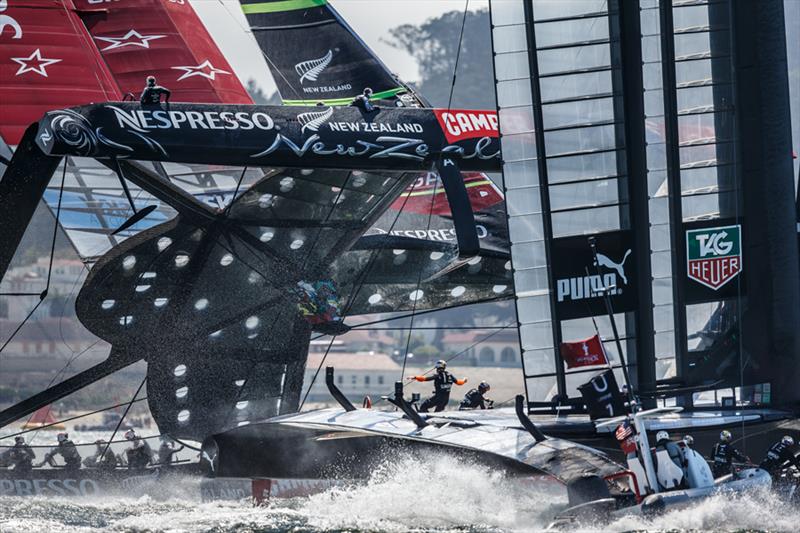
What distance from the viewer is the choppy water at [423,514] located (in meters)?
12.7

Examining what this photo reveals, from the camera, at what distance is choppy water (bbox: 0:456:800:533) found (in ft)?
41.8

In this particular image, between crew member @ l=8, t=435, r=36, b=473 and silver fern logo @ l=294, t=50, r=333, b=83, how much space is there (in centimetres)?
750

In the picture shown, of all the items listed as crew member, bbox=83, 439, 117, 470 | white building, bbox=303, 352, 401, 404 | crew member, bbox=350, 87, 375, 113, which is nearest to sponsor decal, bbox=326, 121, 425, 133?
crew member, bbox=350, 87, 375, 113

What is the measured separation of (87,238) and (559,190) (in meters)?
9.17

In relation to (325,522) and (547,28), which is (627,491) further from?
(547,28)

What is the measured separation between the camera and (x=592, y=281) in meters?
16.2

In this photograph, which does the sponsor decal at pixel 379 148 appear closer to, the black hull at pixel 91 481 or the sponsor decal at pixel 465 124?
the sponsor decal at pixel 465 124

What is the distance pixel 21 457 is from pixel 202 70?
7.24 m

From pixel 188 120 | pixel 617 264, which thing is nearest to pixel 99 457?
pixel 188 120

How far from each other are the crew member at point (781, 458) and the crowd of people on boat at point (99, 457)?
959 cm

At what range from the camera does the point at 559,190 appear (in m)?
16.1

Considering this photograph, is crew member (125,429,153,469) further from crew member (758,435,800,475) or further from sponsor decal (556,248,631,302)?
crew member (758,435,800,475)

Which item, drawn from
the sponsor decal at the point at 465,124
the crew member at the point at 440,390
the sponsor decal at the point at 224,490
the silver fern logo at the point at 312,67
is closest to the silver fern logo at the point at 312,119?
the sponsor decal at the point at 465,124

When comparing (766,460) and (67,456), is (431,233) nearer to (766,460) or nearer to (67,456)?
(67,456)
